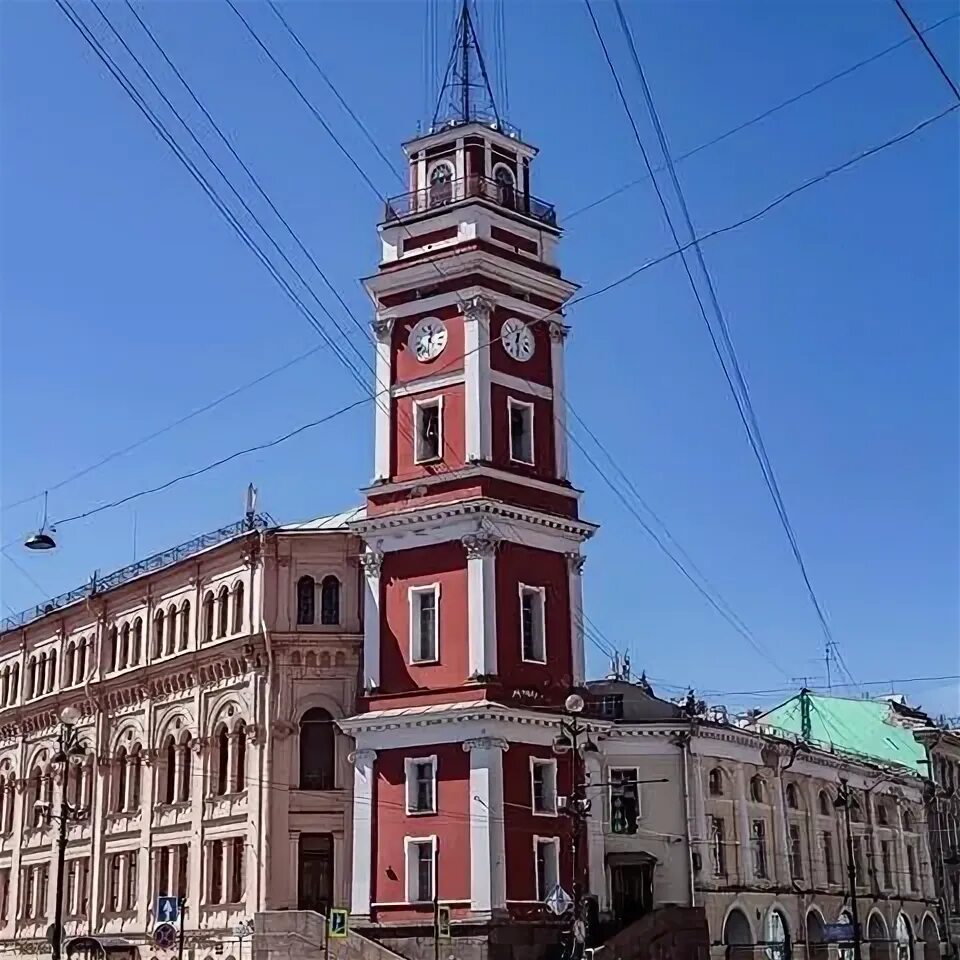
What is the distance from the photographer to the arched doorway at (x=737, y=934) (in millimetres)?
49938

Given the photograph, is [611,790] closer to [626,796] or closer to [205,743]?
[626,796]

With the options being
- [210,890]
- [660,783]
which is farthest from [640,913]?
[210,890]

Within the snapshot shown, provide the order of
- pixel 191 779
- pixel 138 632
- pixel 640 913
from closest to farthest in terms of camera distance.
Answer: pixel 640 913 → pixel 191 779 → pixel 138 632

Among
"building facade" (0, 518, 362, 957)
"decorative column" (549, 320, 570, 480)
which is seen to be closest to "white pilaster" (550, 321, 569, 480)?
"decorative column" (549, 320, 570, 480)

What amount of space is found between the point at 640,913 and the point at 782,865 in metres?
9.05

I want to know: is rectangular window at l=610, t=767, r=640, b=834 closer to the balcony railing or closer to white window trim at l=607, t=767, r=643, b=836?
white window trim at l=607, t=767, r=643, b=836

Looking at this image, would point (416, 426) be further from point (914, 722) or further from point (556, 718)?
point (914, 722)

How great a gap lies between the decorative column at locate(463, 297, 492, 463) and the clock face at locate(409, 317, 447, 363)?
3.22ft

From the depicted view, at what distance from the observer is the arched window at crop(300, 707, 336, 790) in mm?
47938

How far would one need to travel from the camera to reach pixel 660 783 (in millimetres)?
49750

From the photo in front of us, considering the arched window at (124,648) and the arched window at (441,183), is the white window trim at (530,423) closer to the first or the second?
the arched window at (441,183)

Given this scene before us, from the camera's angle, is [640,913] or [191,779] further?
[191,779]

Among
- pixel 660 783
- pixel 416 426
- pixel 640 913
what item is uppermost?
pixel 416 426

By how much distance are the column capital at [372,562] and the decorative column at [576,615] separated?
602cm
